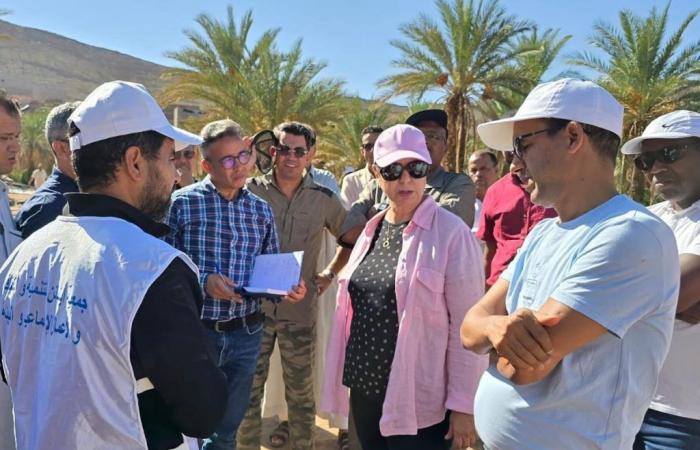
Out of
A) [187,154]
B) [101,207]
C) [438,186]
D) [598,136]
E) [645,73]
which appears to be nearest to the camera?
[101,207]

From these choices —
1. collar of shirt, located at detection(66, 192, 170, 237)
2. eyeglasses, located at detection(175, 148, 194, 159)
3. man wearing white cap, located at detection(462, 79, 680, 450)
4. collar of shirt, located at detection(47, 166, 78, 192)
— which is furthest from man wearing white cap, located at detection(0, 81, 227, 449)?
eyeglasses, located at detection(175, 148, 194, 159)

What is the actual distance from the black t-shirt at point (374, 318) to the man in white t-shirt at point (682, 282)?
109 cm

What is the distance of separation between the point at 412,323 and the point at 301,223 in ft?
5.16

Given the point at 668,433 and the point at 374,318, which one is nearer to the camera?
the point at 668,433

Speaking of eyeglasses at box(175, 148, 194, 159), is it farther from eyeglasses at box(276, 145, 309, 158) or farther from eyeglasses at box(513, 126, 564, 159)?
eyeglasses at box(513, 126, 564, 159)

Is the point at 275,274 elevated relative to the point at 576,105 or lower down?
lower down

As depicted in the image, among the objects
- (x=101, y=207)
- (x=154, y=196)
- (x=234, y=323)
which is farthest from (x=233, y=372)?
(x=101, y=207)

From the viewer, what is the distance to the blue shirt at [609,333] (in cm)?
141

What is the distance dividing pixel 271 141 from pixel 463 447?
2420 millimetres

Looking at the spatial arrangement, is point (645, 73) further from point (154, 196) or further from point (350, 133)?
point (154, 196)

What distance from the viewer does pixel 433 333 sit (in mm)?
2469

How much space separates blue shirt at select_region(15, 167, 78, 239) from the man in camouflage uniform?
1478 millimetres

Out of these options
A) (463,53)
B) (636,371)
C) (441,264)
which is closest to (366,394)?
(441,264)

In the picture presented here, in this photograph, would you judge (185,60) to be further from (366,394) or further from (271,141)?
(366,394)
